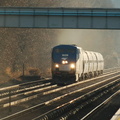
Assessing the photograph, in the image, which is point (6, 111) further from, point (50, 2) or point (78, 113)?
point (50, 2)

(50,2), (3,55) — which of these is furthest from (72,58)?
(50,2)

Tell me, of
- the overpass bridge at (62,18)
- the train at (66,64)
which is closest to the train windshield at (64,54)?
the train at (66,64)

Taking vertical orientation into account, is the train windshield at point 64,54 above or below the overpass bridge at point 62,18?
below

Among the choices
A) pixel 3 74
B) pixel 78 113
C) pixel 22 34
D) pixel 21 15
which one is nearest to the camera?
pixel 78 113

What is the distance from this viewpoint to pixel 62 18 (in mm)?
26797

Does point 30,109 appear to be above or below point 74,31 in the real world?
below

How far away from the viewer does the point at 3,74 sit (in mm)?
35469

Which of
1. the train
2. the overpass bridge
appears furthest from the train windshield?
the overpass bridge

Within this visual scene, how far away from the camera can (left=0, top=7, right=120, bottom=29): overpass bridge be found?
2650 cm

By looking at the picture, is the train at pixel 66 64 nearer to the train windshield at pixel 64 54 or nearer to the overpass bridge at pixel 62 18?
the train windshield at pixel 64 54

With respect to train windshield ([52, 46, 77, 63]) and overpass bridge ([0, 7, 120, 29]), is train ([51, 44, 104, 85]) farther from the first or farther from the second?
overpass bridge ([0, 7, 120, 29])

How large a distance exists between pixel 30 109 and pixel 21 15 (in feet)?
46.9

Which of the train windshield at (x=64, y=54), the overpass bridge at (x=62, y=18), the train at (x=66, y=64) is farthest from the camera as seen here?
the train windshield at (x=64, y=54)

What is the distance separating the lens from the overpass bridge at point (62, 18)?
26.5 meters
